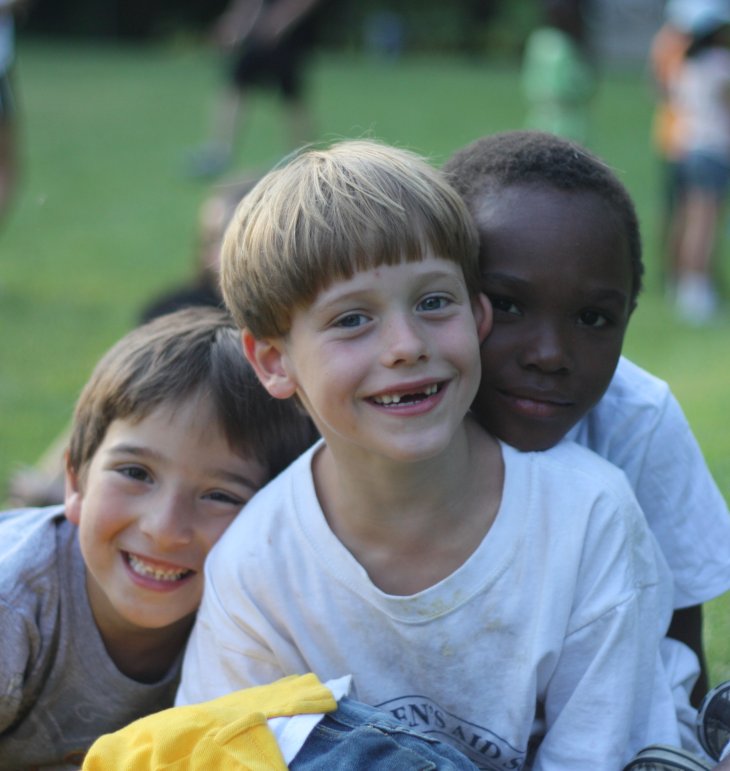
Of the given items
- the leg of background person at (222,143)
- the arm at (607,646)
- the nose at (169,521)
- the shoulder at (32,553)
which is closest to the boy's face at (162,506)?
the nose at (169,521)

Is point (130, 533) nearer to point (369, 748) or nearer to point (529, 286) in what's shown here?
point (369, 748)

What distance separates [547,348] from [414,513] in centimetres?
39


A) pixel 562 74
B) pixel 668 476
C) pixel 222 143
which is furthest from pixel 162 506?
pixel 222 143

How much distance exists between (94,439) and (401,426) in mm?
820

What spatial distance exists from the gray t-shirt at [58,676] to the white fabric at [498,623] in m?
0.34

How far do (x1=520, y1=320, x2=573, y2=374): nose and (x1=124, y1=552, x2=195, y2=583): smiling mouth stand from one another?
0.84m

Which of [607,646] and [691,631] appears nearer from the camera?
→ [607,646]

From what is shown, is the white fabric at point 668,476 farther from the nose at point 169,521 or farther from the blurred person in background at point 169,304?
the blurred person in background at point 169,304

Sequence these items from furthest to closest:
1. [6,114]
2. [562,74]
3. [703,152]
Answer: [562,74]
[703,152]
[6,114]

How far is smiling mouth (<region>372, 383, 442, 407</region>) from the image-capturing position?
85.7 inches

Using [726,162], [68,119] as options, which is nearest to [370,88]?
[68,119]

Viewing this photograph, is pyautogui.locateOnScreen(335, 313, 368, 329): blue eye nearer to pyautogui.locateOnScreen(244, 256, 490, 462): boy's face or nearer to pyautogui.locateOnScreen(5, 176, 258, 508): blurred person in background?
pyautogui.locateOnScreen(244, 256, 490, 462): boy's face

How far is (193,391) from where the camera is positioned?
258cm

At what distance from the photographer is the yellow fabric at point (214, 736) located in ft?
6.72
